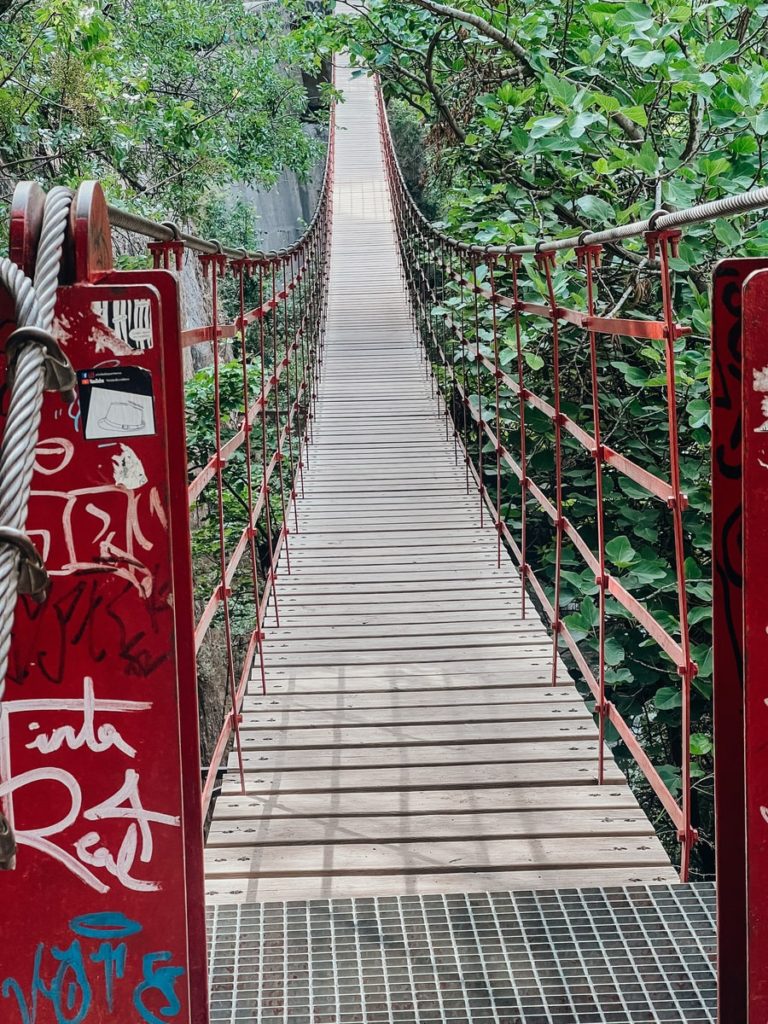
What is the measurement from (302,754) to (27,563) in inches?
60.0

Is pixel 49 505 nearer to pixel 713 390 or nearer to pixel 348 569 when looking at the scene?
pixel 713 390

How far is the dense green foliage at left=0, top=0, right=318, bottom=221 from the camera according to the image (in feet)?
12.9

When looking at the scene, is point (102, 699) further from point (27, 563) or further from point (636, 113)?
point (636, 113)

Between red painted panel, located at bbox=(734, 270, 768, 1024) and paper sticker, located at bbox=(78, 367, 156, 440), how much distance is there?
478 mm

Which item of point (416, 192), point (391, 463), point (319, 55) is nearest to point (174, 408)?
point (391, 463)

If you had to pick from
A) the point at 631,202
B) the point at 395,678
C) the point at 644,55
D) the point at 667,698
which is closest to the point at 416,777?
the point at 395,678

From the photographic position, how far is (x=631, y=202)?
10.5 feet

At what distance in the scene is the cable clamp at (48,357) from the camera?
0.68 m

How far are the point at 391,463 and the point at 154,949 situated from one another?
12.2 feet

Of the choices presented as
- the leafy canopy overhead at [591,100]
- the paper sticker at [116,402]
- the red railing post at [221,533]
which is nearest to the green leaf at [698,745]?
the red railing post at [221,533]

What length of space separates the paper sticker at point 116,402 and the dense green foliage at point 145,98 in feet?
10.0

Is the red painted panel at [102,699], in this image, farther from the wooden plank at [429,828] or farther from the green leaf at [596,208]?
the green leaf at [596,208]

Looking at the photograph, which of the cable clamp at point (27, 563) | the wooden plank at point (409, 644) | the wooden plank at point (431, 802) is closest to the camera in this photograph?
the cable clamp at point (27, 563)

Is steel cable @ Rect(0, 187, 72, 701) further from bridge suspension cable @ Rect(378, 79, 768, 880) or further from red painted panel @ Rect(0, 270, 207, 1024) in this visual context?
bridge suspension cable @ Rect(378, 79, 768, 880)
